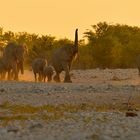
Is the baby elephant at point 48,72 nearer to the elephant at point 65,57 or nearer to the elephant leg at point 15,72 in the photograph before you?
→ the elephant at point 65,57

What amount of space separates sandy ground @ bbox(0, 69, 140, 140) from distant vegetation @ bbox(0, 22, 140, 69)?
35.7 meters

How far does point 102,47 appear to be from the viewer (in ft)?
198

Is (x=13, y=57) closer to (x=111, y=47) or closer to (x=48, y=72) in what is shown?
(x=48, y=72)

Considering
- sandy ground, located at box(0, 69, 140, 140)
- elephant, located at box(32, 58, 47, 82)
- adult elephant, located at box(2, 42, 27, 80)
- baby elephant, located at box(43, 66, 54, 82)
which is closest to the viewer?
sandy ground, located at box(0, 69, 140, 140)

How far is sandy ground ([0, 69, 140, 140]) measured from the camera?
1125 centimetres

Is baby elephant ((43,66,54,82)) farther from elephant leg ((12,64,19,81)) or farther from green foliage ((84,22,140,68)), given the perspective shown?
green foliage ((84,22,140,68))

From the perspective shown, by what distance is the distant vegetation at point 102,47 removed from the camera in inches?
2331

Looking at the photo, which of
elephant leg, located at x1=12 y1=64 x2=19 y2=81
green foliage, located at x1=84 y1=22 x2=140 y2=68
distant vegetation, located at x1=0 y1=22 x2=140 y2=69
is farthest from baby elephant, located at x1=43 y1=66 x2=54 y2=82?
green foliage, located at x1=84 y1=22 x2=140 y2=68

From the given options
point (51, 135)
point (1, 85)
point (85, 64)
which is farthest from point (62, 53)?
point (85, 64)

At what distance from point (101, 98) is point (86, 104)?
1.68 m

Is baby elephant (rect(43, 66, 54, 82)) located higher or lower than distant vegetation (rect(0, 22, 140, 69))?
lower

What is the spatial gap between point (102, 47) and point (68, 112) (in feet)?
152

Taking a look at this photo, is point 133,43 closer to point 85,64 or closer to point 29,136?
point 85,64

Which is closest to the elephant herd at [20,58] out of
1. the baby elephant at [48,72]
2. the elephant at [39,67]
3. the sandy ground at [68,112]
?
the baby elephant at [48,72]
